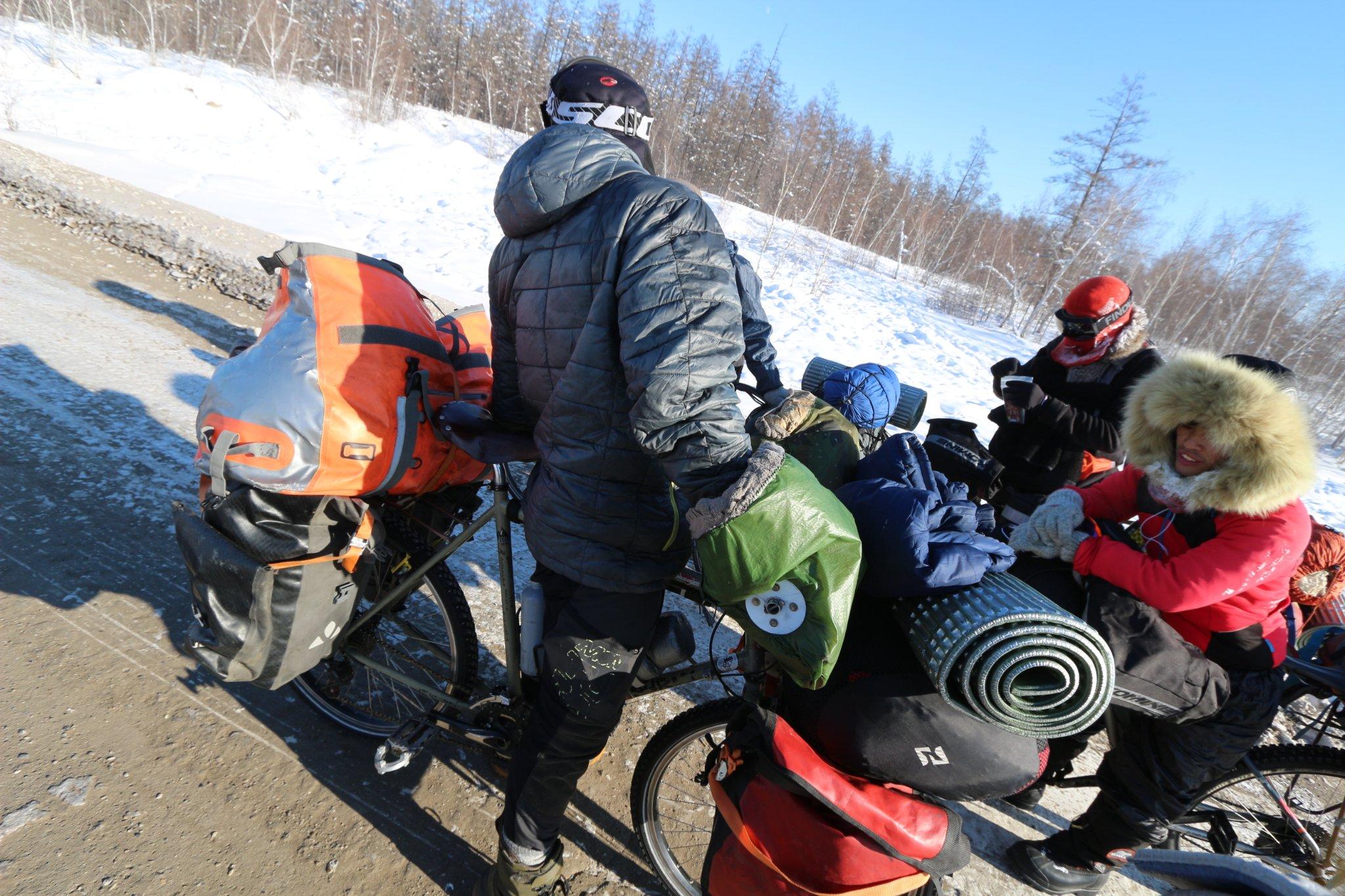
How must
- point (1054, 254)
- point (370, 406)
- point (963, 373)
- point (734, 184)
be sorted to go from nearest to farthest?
point (370, 406), point (963, 373), point (1054, 254), point (734, 184)

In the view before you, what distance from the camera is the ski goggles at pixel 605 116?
5.57 ft

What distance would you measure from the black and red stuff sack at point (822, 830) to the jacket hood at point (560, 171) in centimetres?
135

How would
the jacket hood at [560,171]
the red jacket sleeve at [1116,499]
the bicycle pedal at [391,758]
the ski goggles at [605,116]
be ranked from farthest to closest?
the red jacket sleeve at [1116,499] < the bicycle pedal at [391,758] < the ski goggles at [605,116] < the jacket hood at [560,171]

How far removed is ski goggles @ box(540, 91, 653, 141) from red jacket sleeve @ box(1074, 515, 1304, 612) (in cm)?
199

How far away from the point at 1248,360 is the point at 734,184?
30112 millimetres

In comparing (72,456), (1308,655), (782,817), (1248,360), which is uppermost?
(1248,360)

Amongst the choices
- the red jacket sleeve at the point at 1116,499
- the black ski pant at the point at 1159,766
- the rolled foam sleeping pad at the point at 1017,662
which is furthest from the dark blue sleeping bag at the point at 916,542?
the black ski pant at the point at 1159,766

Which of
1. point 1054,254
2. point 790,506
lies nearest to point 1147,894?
point 790,506

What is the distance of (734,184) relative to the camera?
29656 mm

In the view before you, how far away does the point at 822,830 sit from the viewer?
1.40 meters

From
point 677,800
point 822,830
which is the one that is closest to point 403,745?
point 677,800

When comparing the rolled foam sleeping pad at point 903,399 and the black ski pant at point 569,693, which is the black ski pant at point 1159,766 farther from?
the black ski pant at point 569,693

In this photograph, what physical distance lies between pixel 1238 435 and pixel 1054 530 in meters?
0.58

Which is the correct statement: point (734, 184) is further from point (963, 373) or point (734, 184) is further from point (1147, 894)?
point (1147, 894)
